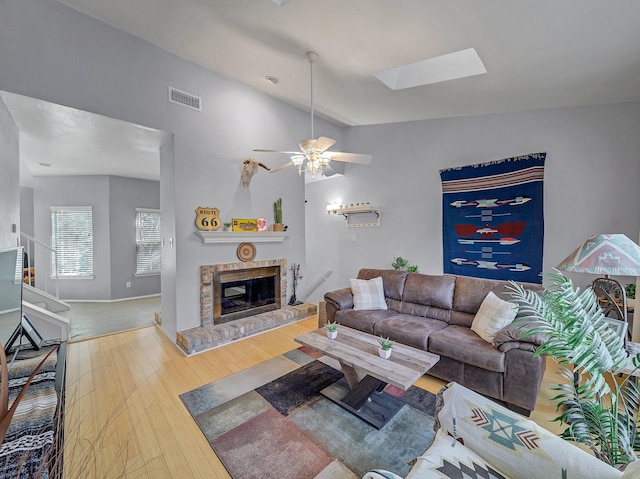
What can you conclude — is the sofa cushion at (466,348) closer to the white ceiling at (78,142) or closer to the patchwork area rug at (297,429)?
the patchwork area rug at (297,429)

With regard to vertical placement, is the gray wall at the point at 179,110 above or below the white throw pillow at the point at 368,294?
above

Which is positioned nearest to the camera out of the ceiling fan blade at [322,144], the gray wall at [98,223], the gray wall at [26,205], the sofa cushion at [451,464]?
the sofa cushion at [451,464]

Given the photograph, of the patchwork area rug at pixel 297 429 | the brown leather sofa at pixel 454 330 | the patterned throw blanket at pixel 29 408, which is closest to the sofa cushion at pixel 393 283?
the brown leather sofa at pixel 454 330

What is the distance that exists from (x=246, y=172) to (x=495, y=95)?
10.5 feet

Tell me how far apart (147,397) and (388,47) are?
3.82 meters

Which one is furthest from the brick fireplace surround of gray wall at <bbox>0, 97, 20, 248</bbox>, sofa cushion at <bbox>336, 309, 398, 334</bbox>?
gray wall at <bbox>0, 97, 20, 248</bbox>

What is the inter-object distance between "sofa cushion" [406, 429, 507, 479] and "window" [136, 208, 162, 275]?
6830mm

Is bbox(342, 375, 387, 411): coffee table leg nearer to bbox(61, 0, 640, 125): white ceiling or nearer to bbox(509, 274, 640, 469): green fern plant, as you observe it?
bbox(509, 274, 640, 469): green fern plant

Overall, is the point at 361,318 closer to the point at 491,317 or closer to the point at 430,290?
the point at 430,290

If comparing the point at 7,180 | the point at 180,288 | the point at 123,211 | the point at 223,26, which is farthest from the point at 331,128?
the point at 123,211

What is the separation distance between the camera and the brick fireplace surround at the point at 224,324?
131 inches

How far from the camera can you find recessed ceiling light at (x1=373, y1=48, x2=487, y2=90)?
2715mm

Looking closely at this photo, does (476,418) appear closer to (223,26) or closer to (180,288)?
(180,288)

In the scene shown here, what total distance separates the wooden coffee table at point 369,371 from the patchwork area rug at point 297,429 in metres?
0.08
